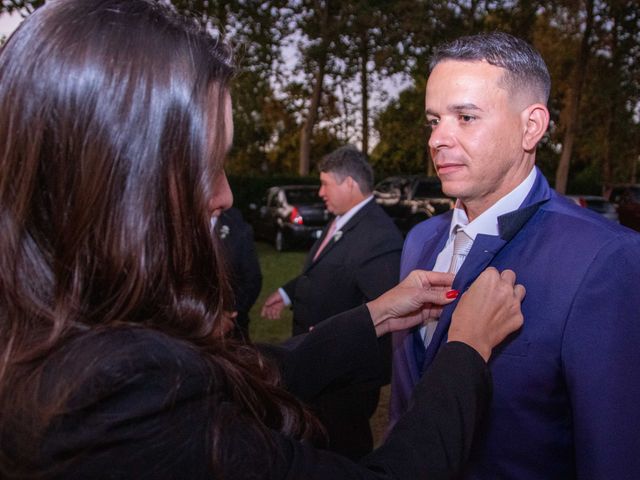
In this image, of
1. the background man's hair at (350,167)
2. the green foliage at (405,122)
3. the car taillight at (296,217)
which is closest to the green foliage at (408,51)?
the green foliage at (405,122)

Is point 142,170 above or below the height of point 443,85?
below

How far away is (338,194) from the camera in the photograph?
524 centimetres

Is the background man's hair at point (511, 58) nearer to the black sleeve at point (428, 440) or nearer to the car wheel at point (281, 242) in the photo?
the black sleeve at point (428, 440)

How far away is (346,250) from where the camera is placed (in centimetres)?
466

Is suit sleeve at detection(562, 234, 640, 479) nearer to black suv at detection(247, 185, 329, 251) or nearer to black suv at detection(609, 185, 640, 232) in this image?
black suv at detection(247, 185, 329, 251)

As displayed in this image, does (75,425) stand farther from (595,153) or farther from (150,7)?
(595,153)

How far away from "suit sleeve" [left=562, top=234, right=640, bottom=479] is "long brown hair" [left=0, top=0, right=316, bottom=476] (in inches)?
38.1

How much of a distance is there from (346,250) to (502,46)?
103 inches

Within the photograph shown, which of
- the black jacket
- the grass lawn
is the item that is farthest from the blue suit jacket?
the grass lawn

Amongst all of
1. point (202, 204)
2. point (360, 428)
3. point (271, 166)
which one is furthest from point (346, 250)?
point (271, 166)

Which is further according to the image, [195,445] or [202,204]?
[202,204]

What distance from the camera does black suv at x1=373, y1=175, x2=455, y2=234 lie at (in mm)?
18567

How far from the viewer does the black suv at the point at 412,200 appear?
60.9ft

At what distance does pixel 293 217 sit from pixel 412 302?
47.7ft
